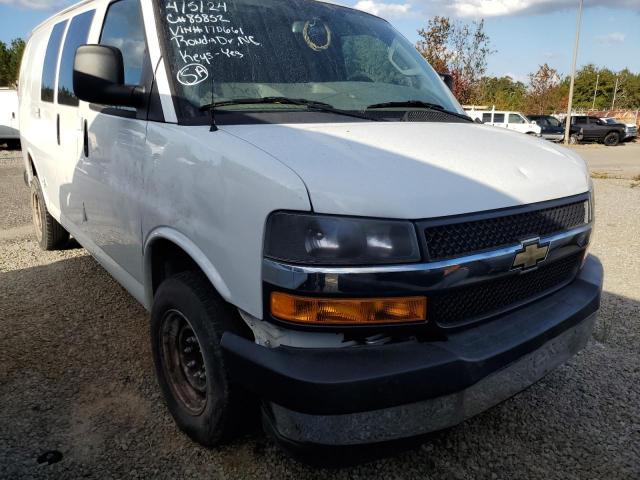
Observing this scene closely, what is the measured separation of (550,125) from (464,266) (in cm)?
2908

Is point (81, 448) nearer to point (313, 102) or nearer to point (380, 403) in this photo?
point (380, 403)

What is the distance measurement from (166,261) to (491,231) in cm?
152

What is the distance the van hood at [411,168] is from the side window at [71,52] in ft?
6.42

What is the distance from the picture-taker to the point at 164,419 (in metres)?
2.61

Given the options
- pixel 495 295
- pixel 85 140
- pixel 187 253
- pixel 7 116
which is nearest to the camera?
pixel 495 295

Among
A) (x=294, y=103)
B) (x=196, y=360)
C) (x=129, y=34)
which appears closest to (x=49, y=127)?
(x=129, y=34)

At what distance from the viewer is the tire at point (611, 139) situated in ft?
93.5

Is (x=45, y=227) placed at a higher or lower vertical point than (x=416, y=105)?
lower

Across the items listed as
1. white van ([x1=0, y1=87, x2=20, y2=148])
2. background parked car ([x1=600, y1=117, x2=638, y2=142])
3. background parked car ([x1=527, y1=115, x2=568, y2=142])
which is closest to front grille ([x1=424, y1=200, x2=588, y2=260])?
white van ([x1=0, y1=87, x2=20, y2=148])

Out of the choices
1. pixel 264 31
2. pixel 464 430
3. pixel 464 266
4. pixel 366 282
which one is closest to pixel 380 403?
pixel 366 282

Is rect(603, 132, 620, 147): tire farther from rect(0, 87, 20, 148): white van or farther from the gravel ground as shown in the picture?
the gravel ground

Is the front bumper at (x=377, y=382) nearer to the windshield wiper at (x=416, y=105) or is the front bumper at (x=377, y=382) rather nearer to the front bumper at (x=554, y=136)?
the windshield wiper at (x=416, y=105)

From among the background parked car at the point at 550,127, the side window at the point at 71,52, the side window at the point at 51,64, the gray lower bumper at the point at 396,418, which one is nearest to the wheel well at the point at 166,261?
the gray lower bumper at the point at 396,418

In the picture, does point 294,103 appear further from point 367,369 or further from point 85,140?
point 85,140
